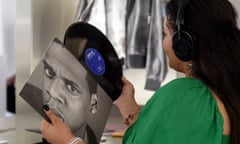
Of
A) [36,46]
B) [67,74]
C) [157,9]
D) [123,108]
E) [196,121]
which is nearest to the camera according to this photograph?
[196,121]

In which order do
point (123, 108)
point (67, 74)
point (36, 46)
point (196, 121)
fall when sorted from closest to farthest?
point (196, 121), point (67, 74), point (123, 108), point (36, 46)

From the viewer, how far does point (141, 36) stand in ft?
5.91

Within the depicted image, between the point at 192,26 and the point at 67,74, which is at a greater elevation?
the point at 192,26

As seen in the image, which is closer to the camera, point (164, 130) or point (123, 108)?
point (164, 130)

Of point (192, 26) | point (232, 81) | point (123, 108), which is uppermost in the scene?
point (192, 26)

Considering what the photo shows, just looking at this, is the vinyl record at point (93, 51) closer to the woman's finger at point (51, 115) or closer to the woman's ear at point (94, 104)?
the woman's ear at point (94, 104)

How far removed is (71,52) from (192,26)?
296mm

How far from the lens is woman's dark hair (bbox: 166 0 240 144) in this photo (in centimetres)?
94

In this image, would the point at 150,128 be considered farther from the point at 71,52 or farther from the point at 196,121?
the point at 71,52

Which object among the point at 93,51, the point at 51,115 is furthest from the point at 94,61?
the point at 51,115

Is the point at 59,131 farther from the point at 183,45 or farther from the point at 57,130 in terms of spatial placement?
the point at 183,45

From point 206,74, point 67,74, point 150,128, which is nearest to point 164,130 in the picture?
point 150,128

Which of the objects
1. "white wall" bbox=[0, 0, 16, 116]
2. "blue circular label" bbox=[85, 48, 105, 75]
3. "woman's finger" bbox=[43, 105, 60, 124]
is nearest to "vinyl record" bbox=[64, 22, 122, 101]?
"blue circular label" bbox=[85, 48, 105, 75]

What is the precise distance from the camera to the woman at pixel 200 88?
913 millimetres
